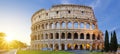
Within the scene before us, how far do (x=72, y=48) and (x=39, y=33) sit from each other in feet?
42.4

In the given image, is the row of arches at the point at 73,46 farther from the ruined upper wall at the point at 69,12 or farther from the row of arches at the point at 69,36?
the ruined upper wall at the point at 69,12

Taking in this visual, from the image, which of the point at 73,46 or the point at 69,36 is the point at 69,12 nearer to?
the point at 69,36

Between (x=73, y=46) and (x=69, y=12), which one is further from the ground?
(x=69, y=12)

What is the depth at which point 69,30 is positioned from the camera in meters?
59.9

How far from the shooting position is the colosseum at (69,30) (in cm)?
5984

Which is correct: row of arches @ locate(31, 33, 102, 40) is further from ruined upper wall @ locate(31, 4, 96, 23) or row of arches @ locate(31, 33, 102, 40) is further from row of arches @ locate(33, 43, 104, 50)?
ruined upper wall @ locate(31, 4, 96, 23)

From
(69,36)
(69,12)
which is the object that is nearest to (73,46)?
(69,36)

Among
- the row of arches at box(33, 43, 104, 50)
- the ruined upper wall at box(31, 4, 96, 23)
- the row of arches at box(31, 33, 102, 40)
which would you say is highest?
the ruined upper wall at box(31, 4, 96, 23)

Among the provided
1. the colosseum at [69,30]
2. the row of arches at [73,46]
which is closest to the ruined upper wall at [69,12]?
the colosseum at [69,30]

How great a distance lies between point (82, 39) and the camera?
5991 cm

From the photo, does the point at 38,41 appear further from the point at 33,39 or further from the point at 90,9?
the point at 90,9

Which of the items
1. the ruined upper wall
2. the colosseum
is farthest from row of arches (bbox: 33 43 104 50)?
the ruined upper wall

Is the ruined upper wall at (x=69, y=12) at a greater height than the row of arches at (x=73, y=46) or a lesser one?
greater

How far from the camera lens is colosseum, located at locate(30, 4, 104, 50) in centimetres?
5984
